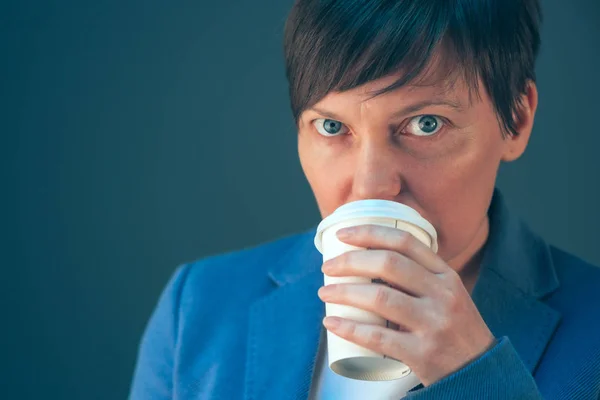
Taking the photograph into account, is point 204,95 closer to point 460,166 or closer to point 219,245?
point 219,245

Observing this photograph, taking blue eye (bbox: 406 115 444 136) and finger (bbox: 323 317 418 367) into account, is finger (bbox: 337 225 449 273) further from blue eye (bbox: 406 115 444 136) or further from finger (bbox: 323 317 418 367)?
blue eye (bbox: 406 115 444 136)

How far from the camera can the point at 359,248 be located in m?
1.24

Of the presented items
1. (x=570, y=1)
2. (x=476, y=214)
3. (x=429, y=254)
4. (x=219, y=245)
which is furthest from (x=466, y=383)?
(x=570, y=1)

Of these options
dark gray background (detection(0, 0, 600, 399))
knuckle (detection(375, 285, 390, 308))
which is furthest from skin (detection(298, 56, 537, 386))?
dark gray background (detection(0, 0, 600, 399))

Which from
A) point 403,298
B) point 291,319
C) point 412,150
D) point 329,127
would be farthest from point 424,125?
point 291,319

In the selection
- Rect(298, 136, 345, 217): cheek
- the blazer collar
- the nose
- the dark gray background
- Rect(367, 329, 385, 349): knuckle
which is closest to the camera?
Rect(367, 329, 385, 349): knuckle

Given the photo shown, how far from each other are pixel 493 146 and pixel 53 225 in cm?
147

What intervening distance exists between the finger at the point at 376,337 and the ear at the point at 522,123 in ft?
1.77

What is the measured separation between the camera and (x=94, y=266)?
2.61 metres

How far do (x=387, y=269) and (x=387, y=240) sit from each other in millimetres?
41

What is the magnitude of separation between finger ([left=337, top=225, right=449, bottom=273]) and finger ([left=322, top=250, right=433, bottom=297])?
11mm

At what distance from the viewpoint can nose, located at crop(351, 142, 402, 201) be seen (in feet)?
4.58

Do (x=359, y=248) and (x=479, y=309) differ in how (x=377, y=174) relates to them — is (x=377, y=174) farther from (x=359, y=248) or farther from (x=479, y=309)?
(x=479, y=309)

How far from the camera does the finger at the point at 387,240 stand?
122 cm
